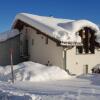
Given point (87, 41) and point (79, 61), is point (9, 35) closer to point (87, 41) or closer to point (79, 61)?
point (87, 41)

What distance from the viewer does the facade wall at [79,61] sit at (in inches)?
1018

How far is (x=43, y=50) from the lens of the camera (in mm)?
27203

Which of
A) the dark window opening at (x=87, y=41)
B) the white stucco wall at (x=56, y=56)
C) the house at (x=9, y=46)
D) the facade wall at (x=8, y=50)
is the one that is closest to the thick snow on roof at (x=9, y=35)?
the house at (x=9, y=46)

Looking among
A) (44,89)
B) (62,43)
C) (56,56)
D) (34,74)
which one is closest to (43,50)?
(56,56)

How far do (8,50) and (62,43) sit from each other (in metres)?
7.37

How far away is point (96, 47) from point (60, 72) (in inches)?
266

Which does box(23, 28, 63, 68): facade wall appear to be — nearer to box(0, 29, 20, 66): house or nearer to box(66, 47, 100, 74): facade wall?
box(66, 47, 100, 74): facade wall


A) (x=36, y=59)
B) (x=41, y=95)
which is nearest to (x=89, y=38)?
(x=36, y=59)

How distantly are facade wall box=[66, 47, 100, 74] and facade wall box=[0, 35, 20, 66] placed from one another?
627 cm

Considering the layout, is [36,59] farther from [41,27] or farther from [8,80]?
[8,80]

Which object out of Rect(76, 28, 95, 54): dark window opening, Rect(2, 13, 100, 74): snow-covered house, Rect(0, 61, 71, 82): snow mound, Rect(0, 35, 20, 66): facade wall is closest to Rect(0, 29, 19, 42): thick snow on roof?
Rect(0, 35, 20, 66): facade wall

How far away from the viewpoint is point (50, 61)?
26.4 meters

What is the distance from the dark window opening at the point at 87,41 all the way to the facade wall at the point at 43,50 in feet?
7.41

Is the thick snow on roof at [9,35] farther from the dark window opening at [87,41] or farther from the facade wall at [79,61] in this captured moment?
the facade wall at [79,61]
